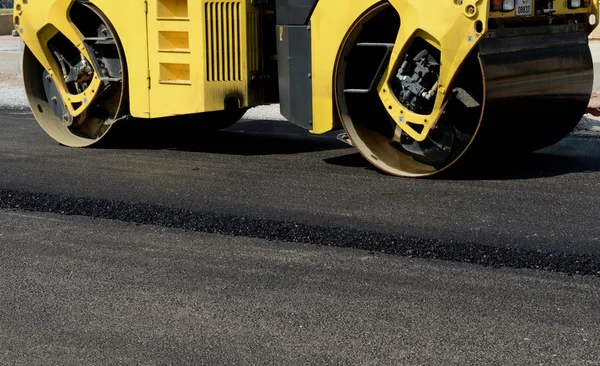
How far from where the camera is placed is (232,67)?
8.09 meters

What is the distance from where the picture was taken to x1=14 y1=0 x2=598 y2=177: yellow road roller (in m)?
6.83

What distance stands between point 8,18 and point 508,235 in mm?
25884

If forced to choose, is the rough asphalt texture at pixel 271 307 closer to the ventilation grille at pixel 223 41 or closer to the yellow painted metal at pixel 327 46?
the yellow painted metal at pixel 327 46

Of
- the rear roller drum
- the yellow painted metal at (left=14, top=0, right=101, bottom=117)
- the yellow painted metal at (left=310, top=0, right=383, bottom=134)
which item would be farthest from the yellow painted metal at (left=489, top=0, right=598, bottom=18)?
the yellow painted metal at (left=14, top=0, right=101, bottom=117)

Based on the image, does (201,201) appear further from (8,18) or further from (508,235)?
(8,18)

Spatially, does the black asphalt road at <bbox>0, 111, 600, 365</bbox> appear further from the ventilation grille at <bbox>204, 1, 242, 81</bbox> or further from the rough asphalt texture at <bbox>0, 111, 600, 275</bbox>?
the ventilation grille at <bbox>204, 1, 242, 81</bbox>

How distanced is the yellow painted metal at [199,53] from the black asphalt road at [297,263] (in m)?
0.53

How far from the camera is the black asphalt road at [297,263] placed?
4055mm

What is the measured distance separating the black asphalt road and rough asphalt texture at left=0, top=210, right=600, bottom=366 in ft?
0.04

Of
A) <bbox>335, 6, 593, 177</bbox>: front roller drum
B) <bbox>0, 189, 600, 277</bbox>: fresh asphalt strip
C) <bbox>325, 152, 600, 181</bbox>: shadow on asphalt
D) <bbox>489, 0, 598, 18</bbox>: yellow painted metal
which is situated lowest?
<bbox>325, 152, 600, 181</bbox>: shadow on asphalt

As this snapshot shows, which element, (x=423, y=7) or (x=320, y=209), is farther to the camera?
(x=423, y=7)

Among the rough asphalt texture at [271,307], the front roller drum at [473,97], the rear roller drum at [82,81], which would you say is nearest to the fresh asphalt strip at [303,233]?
the rough asphalt texture at [271,307]

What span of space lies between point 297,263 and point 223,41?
3.30m

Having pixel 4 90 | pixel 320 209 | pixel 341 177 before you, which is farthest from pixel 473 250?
pixel 4 90
